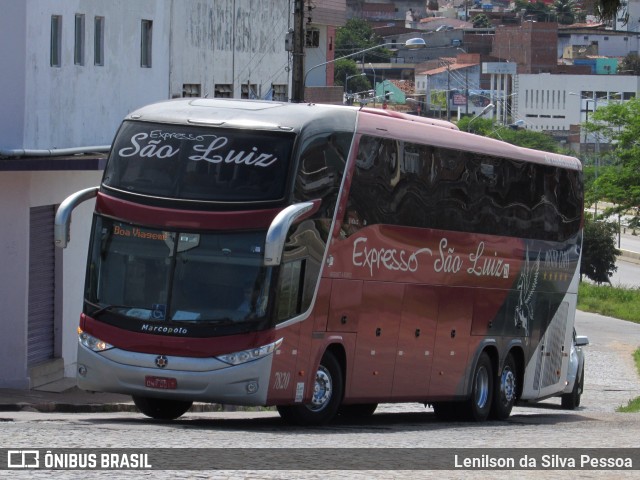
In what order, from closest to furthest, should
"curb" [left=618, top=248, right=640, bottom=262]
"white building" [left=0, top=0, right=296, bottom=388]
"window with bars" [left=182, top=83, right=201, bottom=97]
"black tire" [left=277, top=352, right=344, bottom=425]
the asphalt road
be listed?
the asphalt road → "black tire" [left=277, top=352, right=344, bottom=425] → "white building" [left=0, top=0, right=296, bottom=388] → "window with bars" [left=182, top=83, right=201, bottom=97] → "curb" [left=618, top=248, right=640, bottom=262]

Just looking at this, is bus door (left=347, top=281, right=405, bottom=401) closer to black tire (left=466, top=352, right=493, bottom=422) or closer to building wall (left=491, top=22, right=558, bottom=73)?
black tire (left=466, top=352, right=493, bottom=422)

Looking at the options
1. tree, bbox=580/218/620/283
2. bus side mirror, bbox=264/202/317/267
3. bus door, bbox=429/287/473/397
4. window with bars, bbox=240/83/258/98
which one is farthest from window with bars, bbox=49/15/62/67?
tree, bbox=580/218/620/283

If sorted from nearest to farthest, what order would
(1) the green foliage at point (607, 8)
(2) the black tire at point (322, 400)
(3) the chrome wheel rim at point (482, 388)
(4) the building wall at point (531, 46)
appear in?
1. (2) the black tire at point (322, 400)
2. (3) the chrome wheel rim at point (482, 388)
3. (1) the green foliage at point (607, 8)
4. (4) the building wall at point (531, 46)

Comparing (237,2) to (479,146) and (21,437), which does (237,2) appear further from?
Answer: (21,437)

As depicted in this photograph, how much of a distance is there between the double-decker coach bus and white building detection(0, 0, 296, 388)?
5.55 metres

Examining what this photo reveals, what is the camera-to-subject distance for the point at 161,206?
53.1 feet

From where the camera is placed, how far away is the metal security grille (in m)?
23.4

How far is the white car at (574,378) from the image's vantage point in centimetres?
2738

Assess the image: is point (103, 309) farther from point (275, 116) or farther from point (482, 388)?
point (482, 388)

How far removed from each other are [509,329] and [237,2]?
17.3 meters

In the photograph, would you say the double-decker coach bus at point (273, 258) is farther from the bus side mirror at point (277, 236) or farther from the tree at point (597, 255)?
the tree at point (597, 255)

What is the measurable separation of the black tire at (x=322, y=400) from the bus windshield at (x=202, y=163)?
95.7 inches

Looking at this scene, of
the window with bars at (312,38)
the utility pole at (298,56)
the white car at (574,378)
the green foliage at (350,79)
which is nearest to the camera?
the white car at (574,378)

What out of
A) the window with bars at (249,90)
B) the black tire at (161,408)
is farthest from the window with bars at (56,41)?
the window with bars at (249,90)
